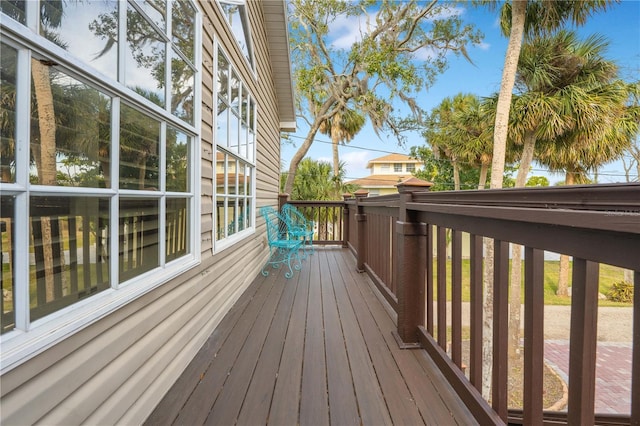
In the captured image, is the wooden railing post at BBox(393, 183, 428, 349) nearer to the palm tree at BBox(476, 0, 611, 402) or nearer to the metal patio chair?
the metal patio chair

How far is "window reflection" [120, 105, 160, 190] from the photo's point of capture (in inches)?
57.6

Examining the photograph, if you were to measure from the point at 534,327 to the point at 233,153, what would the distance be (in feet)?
9.89

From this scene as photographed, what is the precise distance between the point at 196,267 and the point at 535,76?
1065 cm

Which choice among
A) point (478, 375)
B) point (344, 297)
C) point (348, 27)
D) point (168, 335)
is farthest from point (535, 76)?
point (168, 335)

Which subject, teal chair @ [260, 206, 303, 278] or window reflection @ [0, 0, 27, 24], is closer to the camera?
window reflection @ [0, 0, 27, 24]

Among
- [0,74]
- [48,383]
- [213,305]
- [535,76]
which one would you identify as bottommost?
[213,305]

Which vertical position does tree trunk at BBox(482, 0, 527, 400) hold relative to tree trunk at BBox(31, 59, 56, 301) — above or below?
above

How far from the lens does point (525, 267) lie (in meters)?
1.12

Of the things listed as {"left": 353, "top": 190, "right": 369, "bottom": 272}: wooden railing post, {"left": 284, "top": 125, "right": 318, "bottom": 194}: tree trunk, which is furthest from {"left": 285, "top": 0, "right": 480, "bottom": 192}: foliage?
{"left": 353, "top": 190, "right": 369, "bottom": 272}: wooden railing post

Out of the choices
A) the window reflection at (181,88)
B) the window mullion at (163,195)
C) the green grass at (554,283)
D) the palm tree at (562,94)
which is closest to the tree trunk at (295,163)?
the palm tree at (562,94)

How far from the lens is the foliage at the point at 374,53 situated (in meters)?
11.5

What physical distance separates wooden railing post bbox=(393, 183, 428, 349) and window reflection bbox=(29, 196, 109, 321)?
1725 millimetres

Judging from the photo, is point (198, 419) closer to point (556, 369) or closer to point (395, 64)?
point (556, 369)

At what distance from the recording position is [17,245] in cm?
93
